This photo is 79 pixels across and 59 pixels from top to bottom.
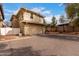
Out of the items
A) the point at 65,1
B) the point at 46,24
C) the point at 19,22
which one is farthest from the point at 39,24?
the point at 65,1

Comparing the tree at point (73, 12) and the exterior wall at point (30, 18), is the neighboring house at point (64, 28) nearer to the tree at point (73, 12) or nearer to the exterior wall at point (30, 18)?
the tree at point (73, 12)

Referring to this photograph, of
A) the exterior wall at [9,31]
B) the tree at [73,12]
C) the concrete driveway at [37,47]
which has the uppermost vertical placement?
the tree at [73,12]

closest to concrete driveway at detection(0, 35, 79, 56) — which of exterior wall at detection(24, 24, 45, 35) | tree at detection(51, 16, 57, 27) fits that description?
exterior wall at detection(24, 24, 45, 35)

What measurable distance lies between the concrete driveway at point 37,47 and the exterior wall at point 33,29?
0.23 ft

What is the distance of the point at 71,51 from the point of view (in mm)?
2252

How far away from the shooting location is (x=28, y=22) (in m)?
2.29

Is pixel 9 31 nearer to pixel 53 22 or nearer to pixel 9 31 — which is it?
pixel 9 31

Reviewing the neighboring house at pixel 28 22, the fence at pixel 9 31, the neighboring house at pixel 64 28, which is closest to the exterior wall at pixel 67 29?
the neighboring house at pixel 64 28

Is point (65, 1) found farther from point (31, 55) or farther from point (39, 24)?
point (31, 55)

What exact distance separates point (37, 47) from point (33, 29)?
211mm

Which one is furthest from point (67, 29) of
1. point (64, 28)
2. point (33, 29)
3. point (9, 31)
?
point (9, 31)

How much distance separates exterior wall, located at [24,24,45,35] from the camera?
2299mm

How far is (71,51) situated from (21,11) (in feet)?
2.35

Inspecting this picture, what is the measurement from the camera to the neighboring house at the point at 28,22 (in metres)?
2.29
